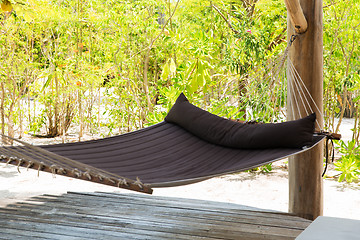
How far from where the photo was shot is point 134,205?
3061 millimetres

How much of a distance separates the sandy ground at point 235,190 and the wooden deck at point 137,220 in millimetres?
332

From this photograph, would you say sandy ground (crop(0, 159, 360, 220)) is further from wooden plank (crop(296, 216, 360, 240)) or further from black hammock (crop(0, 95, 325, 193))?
wooden plank (crop(296, 216, 360, 240))

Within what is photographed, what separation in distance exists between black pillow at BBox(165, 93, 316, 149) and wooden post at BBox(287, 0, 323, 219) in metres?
0.26

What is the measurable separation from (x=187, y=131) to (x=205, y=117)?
0.15 meters

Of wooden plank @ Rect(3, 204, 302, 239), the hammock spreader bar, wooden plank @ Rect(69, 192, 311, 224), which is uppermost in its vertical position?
the hammock spreader bar

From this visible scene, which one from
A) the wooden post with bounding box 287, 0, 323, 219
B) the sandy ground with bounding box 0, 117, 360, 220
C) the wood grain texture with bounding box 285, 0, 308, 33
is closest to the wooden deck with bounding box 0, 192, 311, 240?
the wooden post with bounding box 287, 0, 323, 219

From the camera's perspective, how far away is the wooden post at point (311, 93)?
260 cm

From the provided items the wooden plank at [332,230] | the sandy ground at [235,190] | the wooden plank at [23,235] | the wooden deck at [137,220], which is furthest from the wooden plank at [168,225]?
the wooden plank at [332,230]

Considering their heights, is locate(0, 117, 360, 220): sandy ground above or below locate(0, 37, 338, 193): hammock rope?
below

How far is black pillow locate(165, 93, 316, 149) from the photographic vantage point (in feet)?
7.68

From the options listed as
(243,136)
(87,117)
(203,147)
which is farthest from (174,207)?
(87,117)

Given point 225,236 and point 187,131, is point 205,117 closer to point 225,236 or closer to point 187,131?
point 187,131

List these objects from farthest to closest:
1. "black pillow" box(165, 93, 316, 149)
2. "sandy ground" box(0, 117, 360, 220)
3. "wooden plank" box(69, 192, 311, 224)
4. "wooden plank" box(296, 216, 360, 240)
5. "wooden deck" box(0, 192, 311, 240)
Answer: "sandy ground" box(0, 117, 360, 220) < "wooden plank" box(69, 192, 311, 224) < "wooden deck" box(0, 192, 311, 240) < "black pillow" box(165, 93, 316, 149) < "wooden plank" box(296, 216, 360, 240)

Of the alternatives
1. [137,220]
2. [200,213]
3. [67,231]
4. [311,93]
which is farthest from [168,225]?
[311,93]
